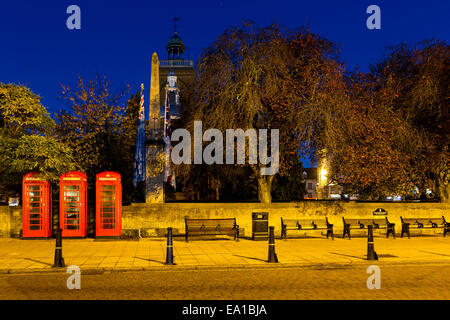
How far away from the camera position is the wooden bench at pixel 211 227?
54.7 ft

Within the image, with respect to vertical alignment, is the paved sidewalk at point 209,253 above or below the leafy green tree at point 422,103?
below

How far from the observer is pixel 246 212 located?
18.9m

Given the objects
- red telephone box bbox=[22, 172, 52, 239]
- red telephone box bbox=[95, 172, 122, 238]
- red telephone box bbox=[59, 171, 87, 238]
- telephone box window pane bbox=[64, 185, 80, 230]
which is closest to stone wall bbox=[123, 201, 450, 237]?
red telephone box bbox=[95, 172, 122, 238]

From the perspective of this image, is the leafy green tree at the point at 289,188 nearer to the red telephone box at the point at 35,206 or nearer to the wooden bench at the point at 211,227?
the wooden bench at the point at 211,227

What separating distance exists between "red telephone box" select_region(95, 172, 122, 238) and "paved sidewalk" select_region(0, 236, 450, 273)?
0.60m

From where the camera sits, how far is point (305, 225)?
17.9m

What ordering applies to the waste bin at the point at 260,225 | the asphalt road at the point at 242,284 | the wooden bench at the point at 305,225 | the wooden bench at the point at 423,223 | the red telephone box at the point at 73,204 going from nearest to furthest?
the asphalt road at the point at 242,284 → the red telephone box at the point at 73,204 → the waste bin at the point at 260,225 → the wooden bench at the point at 305,225 → the wooden bench at the point at 423,223

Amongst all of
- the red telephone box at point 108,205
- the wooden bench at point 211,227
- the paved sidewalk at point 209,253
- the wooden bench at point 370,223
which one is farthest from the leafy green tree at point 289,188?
the red telephone box at point 108,205

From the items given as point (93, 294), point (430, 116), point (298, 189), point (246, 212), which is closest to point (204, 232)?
point (246, 212)

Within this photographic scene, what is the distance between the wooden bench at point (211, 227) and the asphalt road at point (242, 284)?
18.1 ft

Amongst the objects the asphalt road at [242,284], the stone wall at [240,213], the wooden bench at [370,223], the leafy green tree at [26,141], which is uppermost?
the leafy green tree at [26,141]

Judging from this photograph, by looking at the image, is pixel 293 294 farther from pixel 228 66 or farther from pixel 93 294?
pixel 228 66

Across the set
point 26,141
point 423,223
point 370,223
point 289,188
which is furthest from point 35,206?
point 289,188

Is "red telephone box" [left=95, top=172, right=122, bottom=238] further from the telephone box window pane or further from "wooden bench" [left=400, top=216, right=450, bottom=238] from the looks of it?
"wooden bench" [left=400, top=216, right=450, bottom=238]
